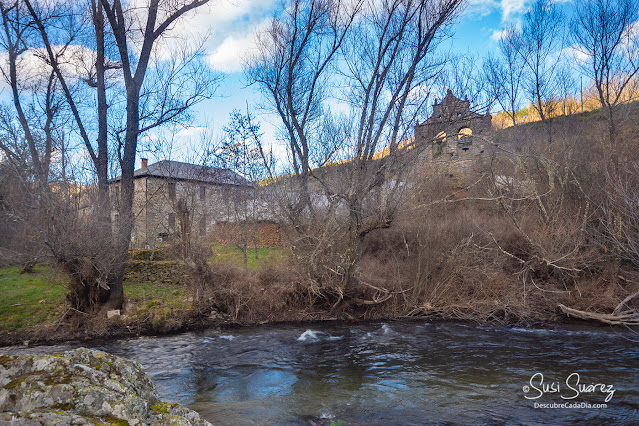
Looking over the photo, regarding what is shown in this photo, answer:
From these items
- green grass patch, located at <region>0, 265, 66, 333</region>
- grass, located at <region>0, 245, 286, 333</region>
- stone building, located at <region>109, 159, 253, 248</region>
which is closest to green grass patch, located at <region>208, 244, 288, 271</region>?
grass, located at <region>0, 245, 286, 333</region>

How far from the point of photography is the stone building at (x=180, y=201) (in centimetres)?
1423

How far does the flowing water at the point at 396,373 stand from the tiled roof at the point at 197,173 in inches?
276

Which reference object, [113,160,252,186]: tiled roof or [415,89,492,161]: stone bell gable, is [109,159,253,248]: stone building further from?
[415,89,492,161]: stone bell gable

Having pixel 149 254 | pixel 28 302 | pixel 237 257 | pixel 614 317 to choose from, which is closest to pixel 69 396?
pixel 28 302

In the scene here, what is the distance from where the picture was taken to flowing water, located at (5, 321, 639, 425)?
616 centimetres

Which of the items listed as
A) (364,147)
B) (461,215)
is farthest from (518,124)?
(364,147)

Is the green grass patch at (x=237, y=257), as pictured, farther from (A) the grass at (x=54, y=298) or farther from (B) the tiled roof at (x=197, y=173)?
(B) the tiled roof at (x=197, y=173)

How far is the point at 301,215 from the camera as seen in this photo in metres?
14.4

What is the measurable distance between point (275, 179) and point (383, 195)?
5119 mm

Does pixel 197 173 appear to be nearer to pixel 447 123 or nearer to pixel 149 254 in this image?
pixel 149 254

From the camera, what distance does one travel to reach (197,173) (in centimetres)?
1772

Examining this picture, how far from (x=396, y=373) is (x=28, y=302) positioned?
1209 centimetres

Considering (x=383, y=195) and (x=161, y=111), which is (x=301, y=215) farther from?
(x=161, y=111)

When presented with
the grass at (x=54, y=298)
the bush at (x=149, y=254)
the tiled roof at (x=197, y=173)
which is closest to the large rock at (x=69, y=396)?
the grass at (x=54, y=298)
